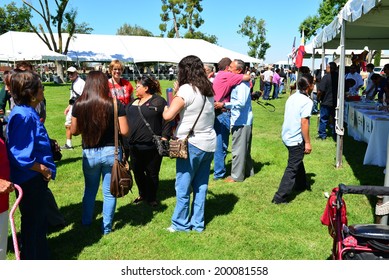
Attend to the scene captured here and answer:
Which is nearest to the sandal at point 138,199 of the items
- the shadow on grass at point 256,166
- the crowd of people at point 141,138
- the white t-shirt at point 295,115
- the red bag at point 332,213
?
the crowd of people at point 141,138

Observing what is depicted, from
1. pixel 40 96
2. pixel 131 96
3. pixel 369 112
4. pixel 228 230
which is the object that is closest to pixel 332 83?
pixel 369 112

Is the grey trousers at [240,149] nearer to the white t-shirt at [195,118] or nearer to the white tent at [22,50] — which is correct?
the white t-shirt at [195,118]

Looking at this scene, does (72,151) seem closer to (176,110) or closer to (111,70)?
(111,70)

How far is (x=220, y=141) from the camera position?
239 inches

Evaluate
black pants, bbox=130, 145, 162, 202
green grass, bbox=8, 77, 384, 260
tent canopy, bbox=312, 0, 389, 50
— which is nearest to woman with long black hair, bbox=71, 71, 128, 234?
green grass, bbox=8, 77, 384, 260

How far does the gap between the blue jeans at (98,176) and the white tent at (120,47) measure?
29744 millimetres

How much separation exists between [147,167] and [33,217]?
1.92m

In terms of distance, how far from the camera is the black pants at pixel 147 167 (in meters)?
4.85

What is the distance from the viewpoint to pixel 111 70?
19.5 feet

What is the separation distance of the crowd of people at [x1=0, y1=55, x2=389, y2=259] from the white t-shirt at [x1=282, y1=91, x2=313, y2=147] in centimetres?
1

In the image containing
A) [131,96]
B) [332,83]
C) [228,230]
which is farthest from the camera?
[332,83]

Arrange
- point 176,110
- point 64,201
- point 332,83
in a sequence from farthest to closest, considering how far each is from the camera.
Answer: point 332,83
point 64,201
point 176,110

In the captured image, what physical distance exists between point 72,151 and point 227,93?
4.11m

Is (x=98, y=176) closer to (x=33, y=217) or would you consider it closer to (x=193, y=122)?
(x=33, y=217)
